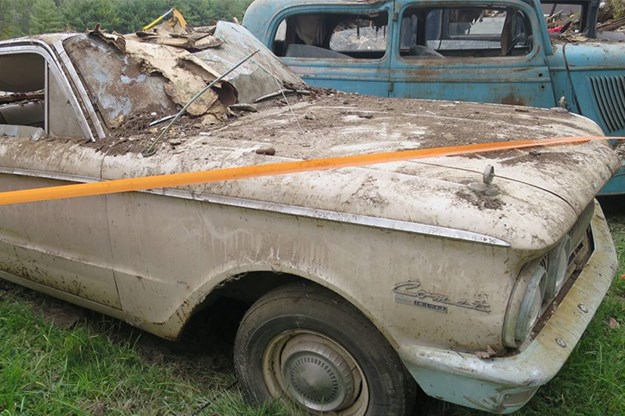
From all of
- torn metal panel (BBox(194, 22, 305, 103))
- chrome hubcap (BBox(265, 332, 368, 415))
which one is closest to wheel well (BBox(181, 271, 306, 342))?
chrome hubcap (BBox(265, 332, 368, 415))

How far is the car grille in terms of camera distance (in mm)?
4922

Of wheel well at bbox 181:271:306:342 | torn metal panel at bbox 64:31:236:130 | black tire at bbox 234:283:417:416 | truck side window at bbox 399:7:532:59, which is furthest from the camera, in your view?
truck side window at bbox 399:7:532:59

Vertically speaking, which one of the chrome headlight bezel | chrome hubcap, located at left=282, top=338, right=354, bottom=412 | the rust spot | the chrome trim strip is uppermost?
the chrome trim strip

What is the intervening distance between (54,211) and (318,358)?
4.79 ft

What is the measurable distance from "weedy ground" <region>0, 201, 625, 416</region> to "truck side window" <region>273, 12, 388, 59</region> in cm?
303

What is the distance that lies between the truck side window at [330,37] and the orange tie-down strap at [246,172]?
303 cm

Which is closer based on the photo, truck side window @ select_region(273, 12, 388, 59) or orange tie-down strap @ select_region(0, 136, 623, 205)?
orange tie-down strap @ select_region(0, 136, 623, 205)

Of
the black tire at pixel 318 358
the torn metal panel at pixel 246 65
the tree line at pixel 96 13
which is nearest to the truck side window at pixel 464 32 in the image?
the torn metal panel at pixel 246 65

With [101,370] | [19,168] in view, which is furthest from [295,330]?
[19,168]

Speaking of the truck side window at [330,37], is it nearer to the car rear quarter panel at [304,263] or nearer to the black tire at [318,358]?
the car rear quarter panel at [304,263]

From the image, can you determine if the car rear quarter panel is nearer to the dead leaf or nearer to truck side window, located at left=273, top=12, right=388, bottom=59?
the dead leaf

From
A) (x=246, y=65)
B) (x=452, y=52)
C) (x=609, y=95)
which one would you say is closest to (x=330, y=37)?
(x=452, y=52)

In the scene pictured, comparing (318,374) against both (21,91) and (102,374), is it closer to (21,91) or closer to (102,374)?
(102,374)

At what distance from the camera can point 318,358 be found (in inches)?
91.9
